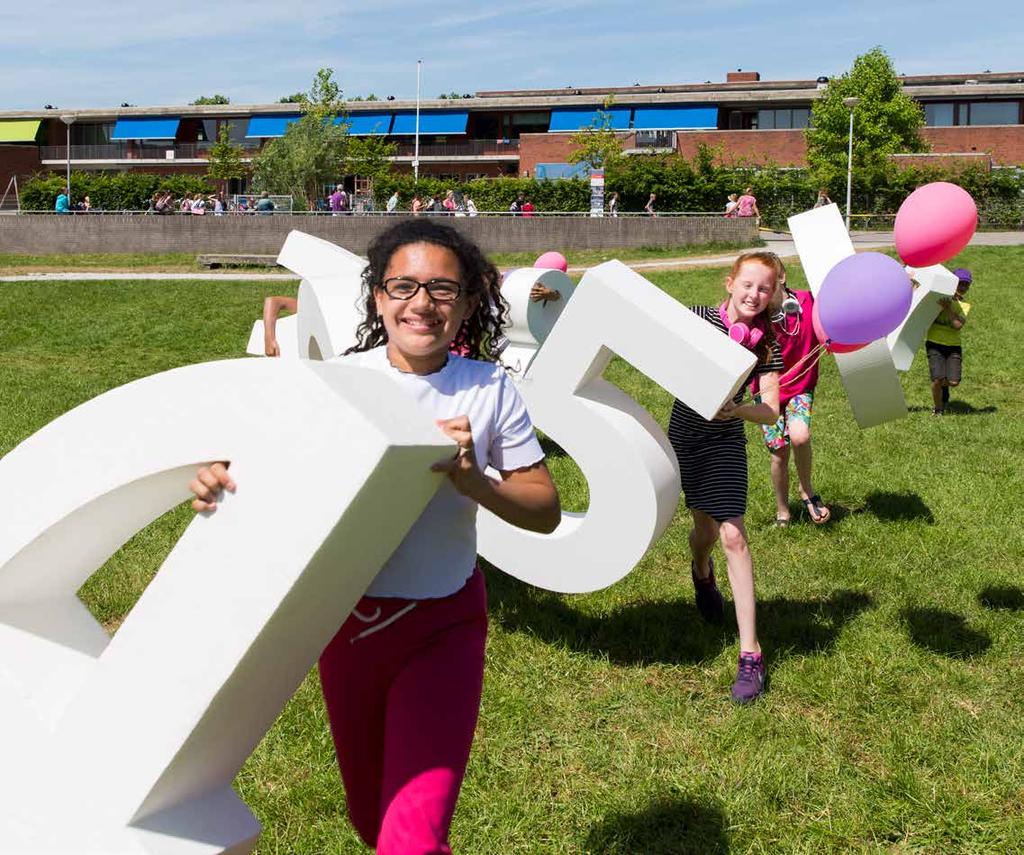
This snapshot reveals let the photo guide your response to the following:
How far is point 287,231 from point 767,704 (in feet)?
93.7

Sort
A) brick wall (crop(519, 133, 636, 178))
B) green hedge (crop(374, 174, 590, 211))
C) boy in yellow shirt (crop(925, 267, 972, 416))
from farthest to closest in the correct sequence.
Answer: brick wall (crop(519, 133, 636, 178)) < green hedge (crop(374, 174, 590, 211)) < boy in yellow shirt (crop(925, 267, 972, 416))

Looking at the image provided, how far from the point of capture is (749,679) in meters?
4.68

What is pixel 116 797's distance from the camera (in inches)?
91.5

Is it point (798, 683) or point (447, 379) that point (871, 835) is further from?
point (447, 379)

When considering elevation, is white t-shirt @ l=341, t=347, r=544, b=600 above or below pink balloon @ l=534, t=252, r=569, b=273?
below

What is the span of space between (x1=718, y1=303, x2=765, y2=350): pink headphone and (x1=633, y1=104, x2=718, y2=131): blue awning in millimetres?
59838

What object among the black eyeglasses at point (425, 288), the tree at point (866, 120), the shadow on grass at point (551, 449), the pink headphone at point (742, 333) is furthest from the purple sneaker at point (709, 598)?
the tree at point (866, 120)

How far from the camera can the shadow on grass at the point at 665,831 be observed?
3648 mm

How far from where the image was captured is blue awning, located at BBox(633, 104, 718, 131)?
206 ft

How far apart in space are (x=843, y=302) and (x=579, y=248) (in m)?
25.3

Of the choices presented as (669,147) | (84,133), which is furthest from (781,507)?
(84,133)

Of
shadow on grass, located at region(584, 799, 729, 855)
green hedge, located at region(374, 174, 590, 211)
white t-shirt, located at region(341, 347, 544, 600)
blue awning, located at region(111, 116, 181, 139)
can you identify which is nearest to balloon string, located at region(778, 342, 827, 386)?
shadow on grass, located at region(584, 799, 729, 855)

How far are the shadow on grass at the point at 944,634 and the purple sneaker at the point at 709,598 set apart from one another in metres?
0.91

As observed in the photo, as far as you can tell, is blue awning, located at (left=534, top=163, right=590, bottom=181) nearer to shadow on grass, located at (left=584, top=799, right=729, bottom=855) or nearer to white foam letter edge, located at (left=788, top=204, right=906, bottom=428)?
white foam letter edge, located at (left=788, top=204, right=906, bottom=428)
